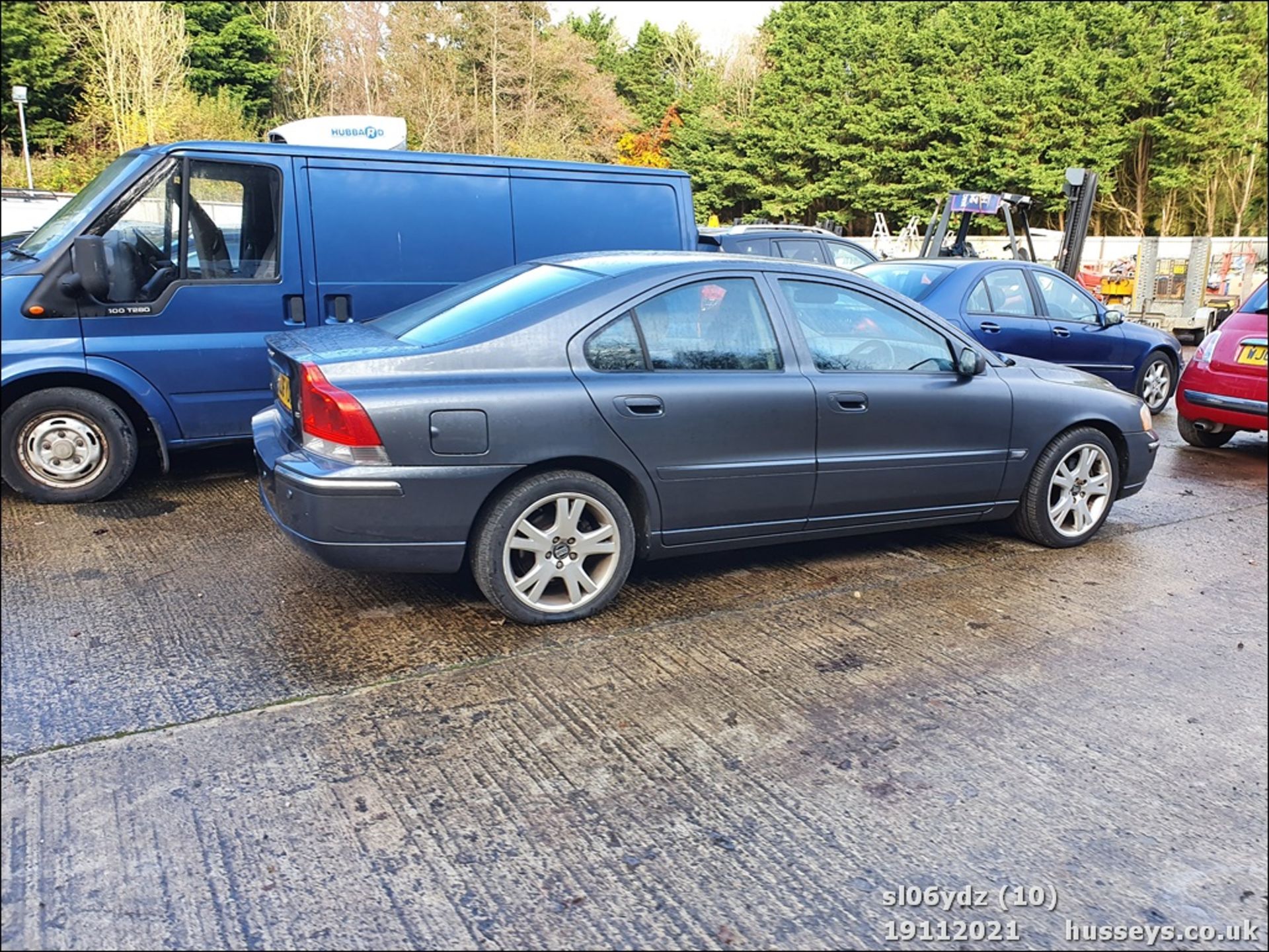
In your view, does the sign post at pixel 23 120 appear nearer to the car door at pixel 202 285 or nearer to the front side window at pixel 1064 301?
the car door at pixel 202 285

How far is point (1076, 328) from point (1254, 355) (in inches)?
57.8

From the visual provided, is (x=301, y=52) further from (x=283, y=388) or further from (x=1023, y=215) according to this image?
(x=283, y=388)

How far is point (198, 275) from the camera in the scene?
18.6 feet

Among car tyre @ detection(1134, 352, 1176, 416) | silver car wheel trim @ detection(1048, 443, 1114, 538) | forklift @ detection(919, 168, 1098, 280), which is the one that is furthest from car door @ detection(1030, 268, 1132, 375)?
forklift @ detection(919, 168, 1098, 280)

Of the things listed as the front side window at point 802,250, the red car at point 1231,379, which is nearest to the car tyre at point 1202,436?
the red car at point 1231,379

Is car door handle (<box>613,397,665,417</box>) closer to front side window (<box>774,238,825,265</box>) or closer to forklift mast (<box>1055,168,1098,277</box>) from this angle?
front side window (<box>774,238,825,265</box>)

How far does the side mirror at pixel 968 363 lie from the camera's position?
189 inches

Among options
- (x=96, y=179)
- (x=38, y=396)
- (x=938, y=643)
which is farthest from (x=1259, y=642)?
(x=96, y=179)

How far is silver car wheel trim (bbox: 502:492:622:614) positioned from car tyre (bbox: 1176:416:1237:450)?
657 centimetres

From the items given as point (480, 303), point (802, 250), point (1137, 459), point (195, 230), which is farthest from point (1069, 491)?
point (802, 250)

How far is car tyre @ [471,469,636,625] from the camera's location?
12.6 feet

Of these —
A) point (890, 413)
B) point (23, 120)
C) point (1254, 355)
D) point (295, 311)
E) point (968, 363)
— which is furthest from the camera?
point (23, 120)

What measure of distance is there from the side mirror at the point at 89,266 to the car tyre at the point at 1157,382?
355 inches

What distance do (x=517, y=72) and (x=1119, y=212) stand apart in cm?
2140
